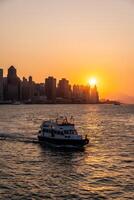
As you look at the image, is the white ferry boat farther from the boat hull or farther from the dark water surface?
the dark water surface

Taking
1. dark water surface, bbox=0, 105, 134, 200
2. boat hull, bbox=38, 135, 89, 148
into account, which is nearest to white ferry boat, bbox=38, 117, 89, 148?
boat hull, bbox=38, 135, 89, 148

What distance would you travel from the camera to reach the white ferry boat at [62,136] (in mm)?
91625

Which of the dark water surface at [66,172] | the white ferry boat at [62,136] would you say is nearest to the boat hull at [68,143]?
the white ferry boat at [62,136]

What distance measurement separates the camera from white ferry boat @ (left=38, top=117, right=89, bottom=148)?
91625 millimetres

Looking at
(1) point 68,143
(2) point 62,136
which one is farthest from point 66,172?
(2) point 62,136

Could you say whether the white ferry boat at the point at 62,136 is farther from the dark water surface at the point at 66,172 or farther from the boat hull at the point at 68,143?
the dark water surface at the point at 66,172

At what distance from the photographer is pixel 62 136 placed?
3703 inches

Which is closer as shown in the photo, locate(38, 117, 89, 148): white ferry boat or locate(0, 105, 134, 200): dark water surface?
locate(0, 105, 134, 200): dark water surface

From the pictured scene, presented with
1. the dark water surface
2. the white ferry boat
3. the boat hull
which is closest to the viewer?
the dark water surface

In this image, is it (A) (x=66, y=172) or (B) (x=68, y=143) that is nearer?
(A) (x=66, y=172)

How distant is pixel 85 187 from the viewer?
5556 centimetres

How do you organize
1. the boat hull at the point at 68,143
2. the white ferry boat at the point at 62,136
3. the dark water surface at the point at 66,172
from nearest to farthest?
1. the dark water surface at the point at 66,172
2. the boat hull at the point at 68,143
3. the white ferry boat at the point at 62,136

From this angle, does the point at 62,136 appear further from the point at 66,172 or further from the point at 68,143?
the point at 66,172

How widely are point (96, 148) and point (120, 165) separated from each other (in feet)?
75.9
